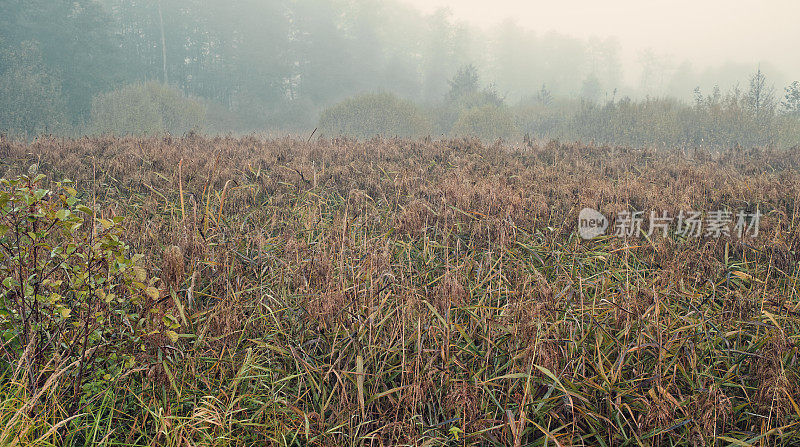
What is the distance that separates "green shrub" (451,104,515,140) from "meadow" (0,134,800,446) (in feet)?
59.4

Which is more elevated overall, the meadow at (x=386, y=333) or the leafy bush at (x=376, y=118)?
the leafy bush at (x=376, y=118)

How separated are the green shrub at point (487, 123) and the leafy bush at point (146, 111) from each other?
14125 millimetres

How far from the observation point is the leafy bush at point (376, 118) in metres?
23.6

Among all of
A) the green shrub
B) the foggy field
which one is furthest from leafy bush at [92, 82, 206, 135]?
the foggy field

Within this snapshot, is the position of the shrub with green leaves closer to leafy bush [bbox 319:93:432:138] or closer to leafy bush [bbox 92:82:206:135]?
leafy bush [bbox 319:93:432:138]

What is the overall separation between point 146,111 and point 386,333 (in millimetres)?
26707

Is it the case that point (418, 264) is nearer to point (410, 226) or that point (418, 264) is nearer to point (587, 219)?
point (410, 226)

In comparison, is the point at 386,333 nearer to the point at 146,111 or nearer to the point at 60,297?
the point at 60,297

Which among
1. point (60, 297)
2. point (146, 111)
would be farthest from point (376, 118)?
point (60, 297)

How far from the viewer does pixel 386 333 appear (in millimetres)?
2492

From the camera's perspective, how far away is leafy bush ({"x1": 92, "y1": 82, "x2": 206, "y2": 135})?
78.5 feet

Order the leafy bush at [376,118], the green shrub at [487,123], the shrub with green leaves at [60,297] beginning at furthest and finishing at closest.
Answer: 1. the leafy bush at [376,118]
2. the green shrub at [487,123]
3. the shrub with green leaves at [60,297]

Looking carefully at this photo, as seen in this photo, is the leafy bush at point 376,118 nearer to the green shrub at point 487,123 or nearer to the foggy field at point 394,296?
the green shrub at point 487,123

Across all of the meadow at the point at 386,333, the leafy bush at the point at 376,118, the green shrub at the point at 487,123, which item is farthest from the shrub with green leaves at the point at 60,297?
the leafy bush at the point at 376,118
